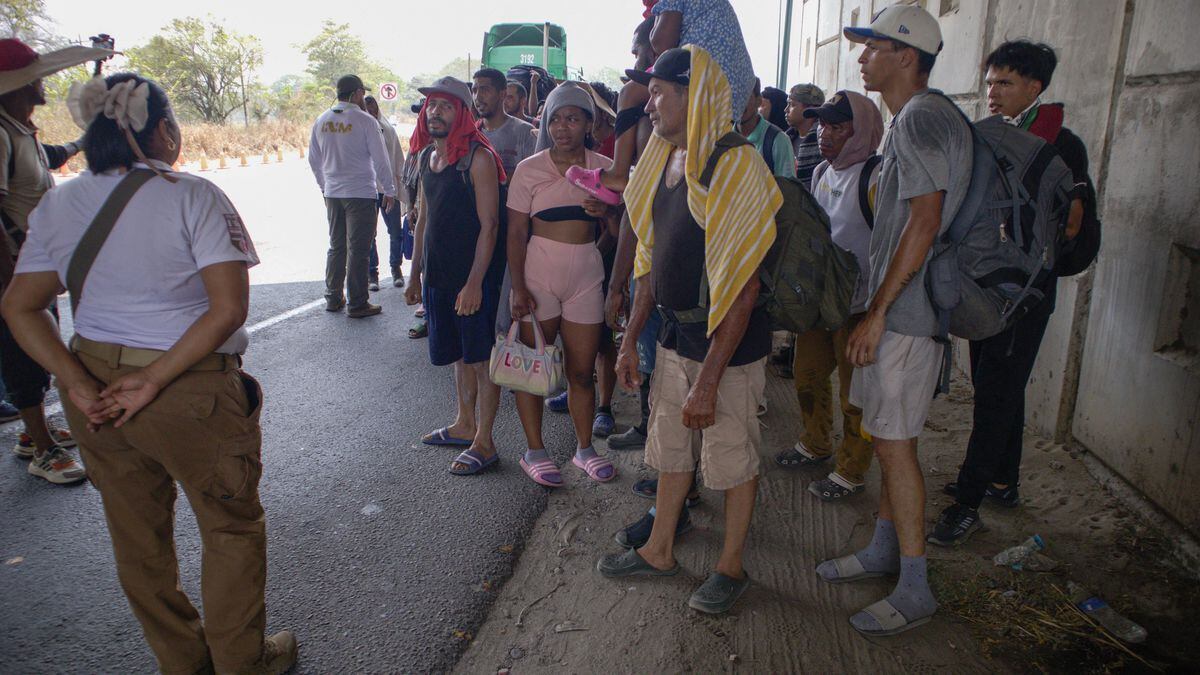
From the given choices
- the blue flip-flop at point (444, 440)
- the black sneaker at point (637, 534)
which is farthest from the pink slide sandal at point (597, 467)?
the blue flip-flop at point (444, 440)

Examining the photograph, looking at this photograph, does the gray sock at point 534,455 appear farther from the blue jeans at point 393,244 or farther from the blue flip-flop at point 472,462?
the blue jeans at point 393,244

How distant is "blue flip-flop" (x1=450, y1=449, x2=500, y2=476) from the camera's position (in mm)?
3822

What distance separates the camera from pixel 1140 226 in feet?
10.4

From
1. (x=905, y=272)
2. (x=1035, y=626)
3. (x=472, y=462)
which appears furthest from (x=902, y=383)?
(x=472, y=462)

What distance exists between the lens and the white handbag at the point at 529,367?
3.55m

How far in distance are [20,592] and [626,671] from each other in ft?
8.00

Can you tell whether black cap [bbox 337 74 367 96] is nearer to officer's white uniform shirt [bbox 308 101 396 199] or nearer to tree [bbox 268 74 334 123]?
officer's white uniform shirt [bbox 308 101 396 199]

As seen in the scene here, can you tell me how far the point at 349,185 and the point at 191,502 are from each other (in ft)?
17.0

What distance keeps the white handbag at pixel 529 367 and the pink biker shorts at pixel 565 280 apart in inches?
6.1

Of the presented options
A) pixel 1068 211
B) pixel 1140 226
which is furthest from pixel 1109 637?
pixel 1140 226

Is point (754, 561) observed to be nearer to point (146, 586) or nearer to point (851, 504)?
point (851, 504)

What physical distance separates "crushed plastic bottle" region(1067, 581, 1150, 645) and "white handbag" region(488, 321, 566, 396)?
240 cm

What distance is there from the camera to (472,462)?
3.85 meters

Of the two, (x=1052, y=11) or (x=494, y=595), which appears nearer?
(x=494, y=595)
